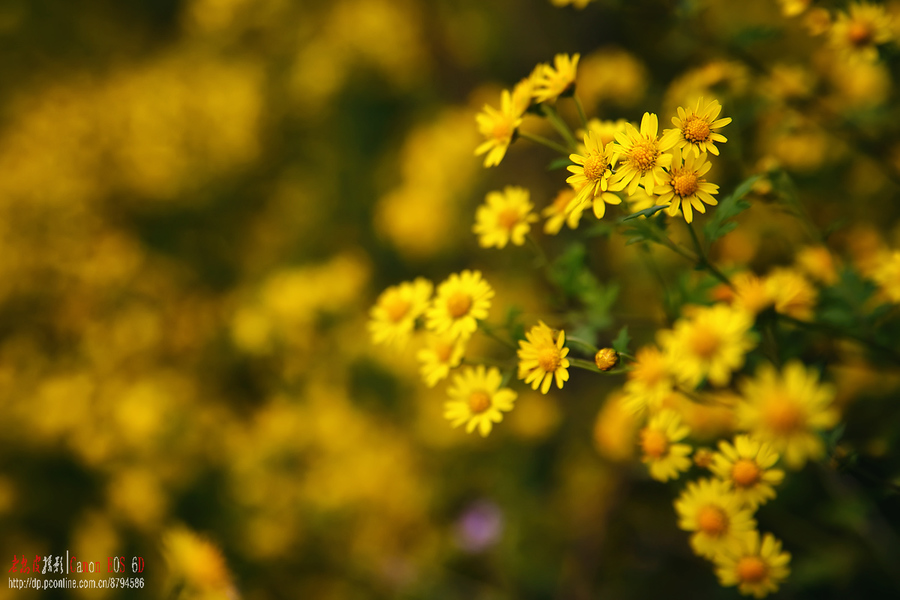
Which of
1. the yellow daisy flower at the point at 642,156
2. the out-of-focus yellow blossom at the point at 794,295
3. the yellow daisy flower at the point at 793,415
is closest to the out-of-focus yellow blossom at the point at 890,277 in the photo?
the out-of-focus yellow blossom at the point at 794,295

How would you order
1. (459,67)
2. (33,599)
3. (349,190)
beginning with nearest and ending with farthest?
1. (33,599)
2. (459,67)
3. (349,190)

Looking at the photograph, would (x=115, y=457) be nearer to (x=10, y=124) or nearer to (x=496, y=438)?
(x=496, y=438)

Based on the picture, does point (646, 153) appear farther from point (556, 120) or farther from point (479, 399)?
point (479, 399)

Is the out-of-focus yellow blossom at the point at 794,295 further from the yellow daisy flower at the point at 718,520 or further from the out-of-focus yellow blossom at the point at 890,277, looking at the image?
the yellow daisy flower at the point at 718,520

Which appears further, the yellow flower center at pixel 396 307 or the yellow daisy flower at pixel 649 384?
the yellow flower center at pixel 396 307

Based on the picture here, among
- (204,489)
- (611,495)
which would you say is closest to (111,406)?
(204,489)

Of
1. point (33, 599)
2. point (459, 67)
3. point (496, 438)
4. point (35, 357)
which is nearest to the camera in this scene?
point (33, 599)

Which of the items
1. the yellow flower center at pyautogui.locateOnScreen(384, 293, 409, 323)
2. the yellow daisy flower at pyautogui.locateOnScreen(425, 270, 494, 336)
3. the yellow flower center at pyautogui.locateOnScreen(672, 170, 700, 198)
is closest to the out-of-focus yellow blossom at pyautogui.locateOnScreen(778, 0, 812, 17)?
the yellow flower center at pyautogui.locateOnScreen(672, 170, 700, 198)
